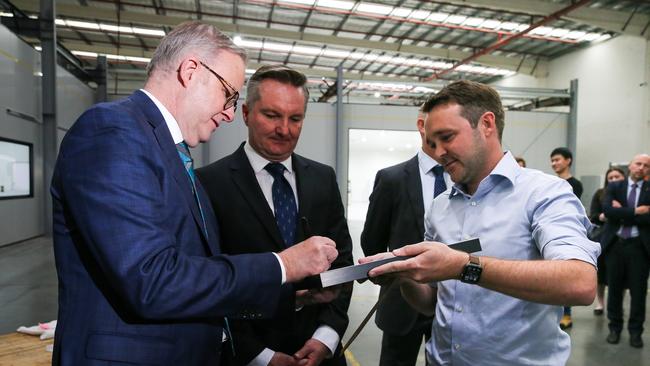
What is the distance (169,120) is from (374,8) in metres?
9.14

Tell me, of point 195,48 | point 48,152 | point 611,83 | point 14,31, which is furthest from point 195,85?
point 611,83

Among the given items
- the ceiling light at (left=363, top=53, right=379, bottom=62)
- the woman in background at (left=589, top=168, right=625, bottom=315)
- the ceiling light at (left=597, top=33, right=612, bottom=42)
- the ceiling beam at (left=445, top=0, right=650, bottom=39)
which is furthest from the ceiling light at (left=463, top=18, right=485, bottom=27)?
the woman in background at (left=589, top=168, right=625, bottom=315)

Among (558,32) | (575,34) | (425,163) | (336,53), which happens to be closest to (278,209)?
(425,163)

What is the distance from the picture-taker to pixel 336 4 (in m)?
9.08

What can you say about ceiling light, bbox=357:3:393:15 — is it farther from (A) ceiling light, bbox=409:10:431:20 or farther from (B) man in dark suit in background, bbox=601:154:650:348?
(B) man in dark suit in background, bbox=601:154:650:348

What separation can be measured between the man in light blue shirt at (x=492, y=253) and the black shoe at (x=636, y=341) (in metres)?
3.74

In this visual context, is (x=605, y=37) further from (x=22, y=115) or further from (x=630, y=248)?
(x=22, y=115)

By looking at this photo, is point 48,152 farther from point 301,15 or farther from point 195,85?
point 195,85

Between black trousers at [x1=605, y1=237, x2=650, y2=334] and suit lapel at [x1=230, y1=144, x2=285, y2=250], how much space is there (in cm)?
427

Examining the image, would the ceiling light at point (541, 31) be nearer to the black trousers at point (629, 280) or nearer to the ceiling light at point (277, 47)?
the ceiling light at point (277, 47)

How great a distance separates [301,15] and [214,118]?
31.8 ft

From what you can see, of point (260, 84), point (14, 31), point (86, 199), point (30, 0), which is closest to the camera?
point (86, 199)

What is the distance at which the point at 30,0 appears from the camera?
9117 millimetres

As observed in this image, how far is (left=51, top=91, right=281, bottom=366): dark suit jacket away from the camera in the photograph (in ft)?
2.97
